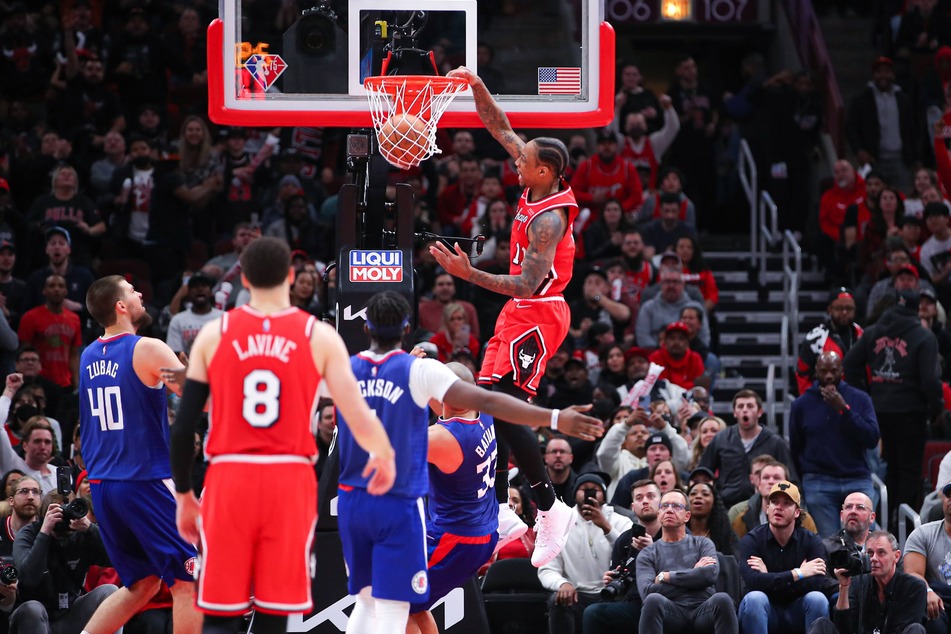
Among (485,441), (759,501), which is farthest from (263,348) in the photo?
(759,501)

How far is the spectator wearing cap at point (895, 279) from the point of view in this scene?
14596 millimetres

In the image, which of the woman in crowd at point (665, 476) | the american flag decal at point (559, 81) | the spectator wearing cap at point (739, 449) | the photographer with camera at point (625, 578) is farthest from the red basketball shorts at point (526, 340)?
the spectator wearing cap at point (739, 449)

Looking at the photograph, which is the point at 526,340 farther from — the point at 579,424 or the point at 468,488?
the point at 579,424

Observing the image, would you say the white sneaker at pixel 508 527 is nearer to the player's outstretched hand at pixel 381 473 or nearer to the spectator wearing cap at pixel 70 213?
the player's outstretched hand at pixel 381 473

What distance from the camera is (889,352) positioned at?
13688 millimetres

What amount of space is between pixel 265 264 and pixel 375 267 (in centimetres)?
258

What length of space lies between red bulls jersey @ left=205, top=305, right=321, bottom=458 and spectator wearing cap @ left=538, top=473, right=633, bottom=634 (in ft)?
15.5

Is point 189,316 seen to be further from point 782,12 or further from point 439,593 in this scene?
point 782,12

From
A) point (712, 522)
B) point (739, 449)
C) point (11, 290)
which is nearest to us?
point (712, 522)

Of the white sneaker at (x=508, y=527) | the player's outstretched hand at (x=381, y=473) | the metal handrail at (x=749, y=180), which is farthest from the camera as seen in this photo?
the metal handrail at (x=749, y=180)

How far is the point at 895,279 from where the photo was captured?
14.8 metres

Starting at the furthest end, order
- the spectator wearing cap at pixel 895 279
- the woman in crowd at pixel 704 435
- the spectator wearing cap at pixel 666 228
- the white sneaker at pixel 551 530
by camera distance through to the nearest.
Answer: the spectator wearing cap at pixel 666 228 → the spectator wearing cap at pixel 895 279 → the woman in crowd at pixel 704 435 → the white sneaker at pixel 551 530

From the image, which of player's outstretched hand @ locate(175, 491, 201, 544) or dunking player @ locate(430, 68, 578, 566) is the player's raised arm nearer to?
player's outstretched hand @ locate(175, 491, 201, 544)

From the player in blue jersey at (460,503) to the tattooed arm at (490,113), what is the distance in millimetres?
1409
